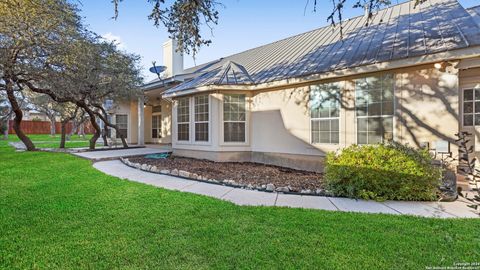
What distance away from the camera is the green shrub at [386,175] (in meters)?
5.11

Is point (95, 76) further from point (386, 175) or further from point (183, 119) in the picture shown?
point (386, 175)

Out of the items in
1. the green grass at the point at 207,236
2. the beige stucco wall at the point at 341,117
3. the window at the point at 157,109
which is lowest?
the green grass at the point at 207,236

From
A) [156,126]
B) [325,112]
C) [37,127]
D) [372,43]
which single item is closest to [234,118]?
[325,112]

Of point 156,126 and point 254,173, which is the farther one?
point 156,126

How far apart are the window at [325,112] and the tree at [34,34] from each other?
354 inches

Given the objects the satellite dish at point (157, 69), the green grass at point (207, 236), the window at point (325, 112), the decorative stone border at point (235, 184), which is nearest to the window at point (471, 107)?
the window at point (325, 112)

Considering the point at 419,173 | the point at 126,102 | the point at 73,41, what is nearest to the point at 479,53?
the point at 419,173

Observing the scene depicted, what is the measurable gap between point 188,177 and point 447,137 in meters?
6.56

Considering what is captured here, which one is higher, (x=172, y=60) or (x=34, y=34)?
(x=172, y=60)

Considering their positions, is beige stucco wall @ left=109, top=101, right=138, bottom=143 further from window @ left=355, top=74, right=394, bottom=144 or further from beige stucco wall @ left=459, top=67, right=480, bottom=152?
beige stucco wall @ left=459, top=67, right=480, bottom=152

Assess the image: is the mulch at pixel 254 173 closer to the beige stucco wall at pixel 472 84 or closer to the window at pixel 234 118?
the window at pixel 234 118

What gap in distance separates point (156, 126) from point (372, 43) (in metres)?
14.4

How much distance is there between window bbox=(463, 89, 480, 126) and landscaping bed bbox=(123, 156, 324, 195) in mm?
3867

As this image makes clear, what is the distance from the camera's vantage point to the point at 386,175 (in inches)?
205
